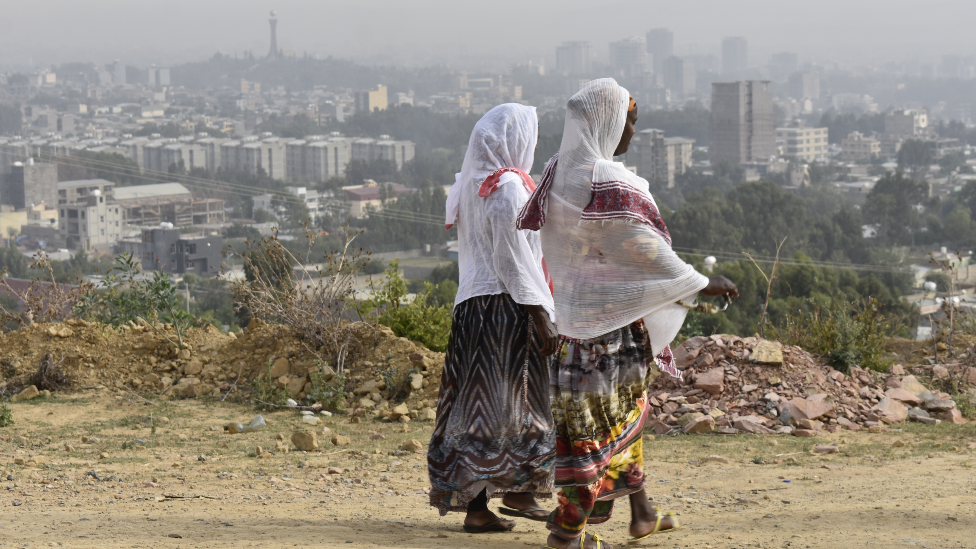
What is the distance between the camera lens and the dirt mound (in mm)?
4176

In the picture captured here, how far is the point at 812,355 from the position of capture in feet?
14.1

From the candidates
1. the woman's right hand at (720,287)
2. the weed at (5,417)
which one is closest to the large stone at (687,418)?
the woman's right hand at (720,287)

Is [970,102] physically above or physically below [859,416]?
above

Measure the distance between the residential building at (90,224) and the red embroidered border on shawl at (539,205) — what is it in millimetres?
39374

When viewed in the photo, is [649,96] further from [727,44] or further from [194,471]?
[194,471]

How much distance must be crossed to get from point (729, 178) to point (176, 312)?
4876 centimetres

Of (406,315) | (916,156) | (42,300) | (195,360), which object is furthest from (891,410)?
(916,156)

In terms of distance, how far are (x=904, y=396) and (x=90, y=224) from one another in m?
39.9

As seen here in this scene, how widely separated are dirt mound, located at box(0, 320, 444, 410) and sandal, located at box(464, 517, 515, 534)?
185 centimetres

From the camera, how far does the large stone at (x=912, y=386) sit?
4.08 m

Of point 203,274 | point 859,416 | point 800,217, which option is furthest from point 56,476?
point 800,217

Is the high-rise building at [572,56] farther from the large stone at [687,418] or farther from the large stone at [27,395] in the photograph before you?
the large stone at [687,418]

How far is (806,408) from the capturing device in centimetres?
371

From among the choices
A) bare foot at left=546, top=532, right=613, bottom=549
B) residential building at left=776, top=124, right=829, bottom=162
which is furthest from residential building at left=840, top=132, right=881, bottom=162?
bare foot at left=546, top=532, right=613, bottom=549
